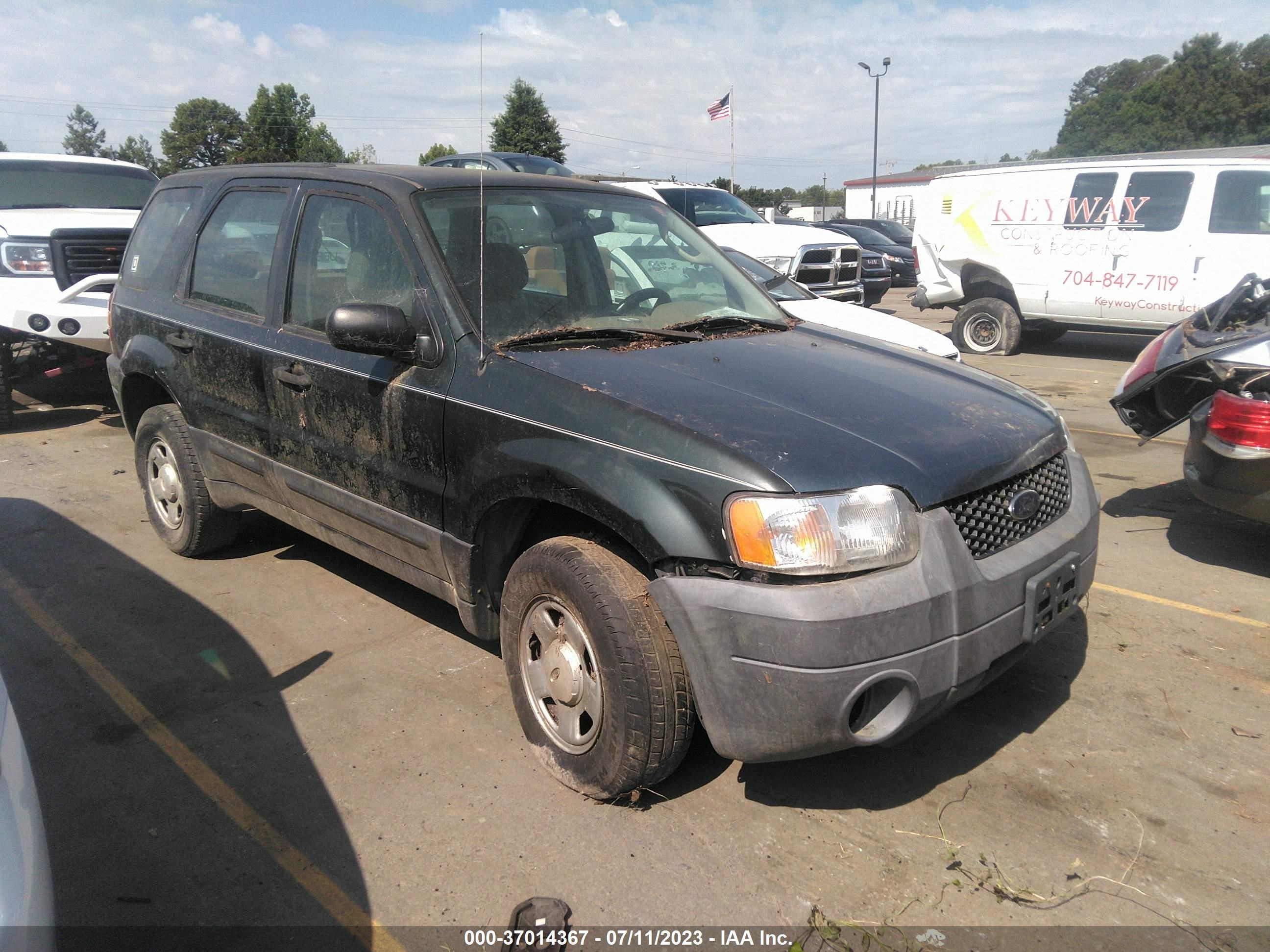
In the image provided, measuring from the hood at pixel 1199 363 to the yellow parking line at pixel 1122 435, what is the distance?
2.46 meters

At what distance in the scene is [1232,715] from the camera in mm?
3385

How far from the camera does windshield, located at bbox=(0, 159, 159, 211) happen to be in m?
8.50

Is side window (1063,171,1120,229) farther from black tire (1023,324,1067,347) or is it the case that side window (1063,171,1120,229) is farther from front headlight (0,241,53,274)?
front headlight (0,241,53,274)

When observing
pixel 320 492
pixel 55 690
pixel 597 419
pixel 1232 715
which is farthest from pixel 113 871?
pixel 1232 715

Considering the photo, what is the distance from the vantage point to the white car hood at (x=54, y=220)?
7734 millimetres

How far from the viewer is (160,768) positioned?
10.3ft

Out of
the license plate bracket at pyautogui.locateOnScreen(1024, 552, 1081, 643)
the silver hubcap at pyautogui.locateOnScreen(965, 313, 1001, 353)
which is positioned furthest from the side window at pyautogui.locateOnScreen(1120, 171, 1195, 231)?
the license plate bracket at pyautogui.locateOnScreen(1024, 552, 1081, 643)

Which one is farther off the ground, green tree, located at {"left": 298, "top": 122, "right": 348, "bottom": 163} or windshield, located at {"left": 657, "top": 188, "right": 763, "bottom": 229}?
green tree, located at {"left": 298, "top": 122, "right": 348, "bottom": 163}

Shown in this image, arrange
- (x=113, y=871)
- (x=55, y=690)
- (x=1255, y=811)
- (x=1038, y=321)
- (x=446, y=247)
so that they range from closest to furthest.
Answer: (x=113, y=871)
(x=1255, y=811)
(x=446, y=247)
(x=55, y=690)
(x=1038, y=321)

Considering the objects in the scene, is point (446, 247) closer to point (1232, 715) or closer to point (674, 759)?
point (674, 759)

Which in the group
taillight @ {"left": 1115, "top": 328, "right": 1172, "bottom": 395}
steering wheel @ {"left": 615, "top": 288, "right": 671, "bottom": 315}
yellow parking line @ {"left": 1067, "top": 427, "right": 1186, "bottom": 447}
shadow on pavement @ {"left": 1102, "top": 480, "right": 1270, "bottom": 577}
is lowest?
shadow on pavement @ {"left": 1102, "top": 480, "right": 1270, "bottom": 577}

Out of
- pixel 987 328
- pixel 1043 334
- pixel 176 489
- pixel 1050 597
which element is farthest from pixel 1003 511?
pixel 1043 334

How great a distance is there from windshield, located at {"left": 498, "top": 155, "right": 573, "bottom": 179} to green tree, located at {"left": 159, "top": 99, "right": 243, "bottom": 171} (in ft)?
227

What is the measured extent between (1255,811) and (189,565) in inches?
188
